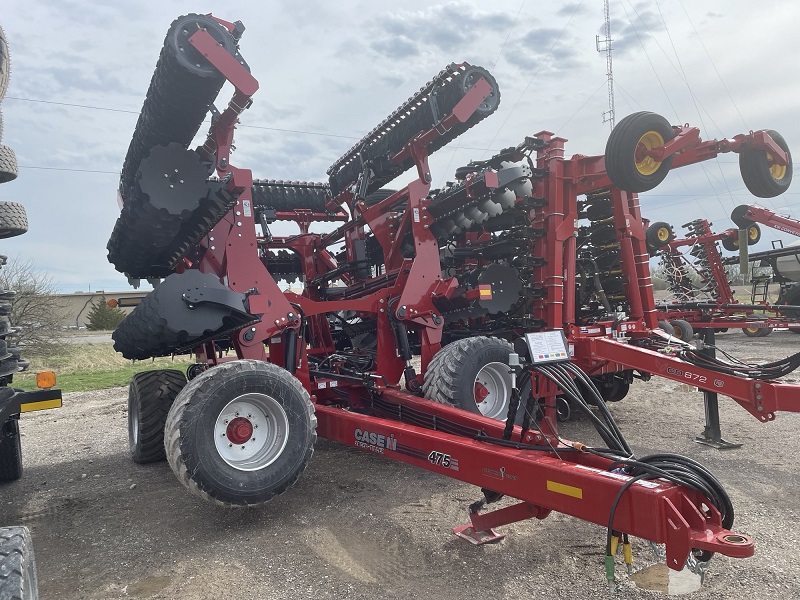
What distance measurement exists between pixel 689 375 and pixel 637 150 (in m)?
2.03

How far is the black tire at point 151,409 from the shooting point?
5.71 metres

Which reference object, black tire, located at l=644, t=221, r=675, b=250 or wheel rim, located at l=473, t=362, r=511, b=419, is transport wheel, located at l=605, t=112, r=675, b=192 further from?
black tire, located at l=644, t=221, r=675, b=250

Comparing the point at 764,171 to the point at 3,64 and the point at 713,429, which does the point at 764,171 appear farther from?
the point at 3,64

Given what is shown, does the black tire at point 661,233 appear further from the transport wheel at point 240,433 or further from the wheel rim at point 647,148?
the transport wheel at point 240,433

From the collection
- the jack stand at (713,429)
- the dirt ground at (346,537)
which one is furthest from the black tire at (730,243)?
the jack stand at (713,429)

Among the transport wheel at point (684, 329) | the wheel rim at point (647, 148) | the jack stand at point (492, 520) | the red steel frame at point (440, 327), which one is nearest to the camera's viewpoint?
the red steel frame at point (440, 327)

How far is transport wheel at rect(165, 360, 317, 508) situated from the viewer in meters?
3.77

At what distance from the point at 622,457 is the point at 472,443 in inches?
32.6

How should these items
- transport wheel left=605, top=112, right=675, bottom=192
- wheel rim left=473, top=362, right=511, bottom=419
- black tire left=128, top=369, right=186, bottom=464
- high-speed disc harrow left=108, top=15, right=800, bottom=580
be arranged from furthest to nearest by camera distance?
black tire left=128, top=369, right=186, bottom=464 → wheel rim left=473, top=362, right=511, bottom=419 → transport wheel left=605, top=112, right=675, bottom=192 → high-speed disc harrow left=108, top=15, right=800, bottom=580

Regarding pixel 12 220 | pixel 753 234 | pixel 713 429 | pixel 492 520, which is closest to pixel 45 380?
pixel 12 220

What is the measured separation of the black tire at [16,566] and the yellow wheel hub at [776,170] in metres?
6.33

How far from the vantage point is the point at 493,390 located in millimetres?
5719

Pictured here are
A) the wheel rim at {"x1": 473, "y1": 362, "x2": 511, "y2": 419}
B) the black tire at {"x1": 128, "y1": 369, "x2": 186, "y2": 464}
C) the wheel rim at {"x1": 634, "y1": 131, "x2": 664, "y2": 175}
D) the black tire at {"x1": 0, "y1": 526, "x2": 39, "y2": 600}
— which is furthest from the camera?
the black tire at {"x1": 128, "y1": 369, "x2": 186, "y2": 464}

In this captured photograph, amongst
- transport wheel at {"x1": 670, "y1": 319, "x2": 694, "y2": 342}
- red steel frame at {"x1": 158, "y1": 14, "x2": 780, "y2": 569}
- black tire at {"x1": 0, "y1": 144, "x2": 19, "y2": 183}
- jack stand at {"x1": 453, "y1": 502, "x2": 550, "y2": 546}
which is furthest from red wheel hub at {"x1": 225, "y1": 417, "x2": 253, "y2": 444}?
transport wheel at {"x1": 670, "y1": 319, "x2": 694, "y2": 342}
